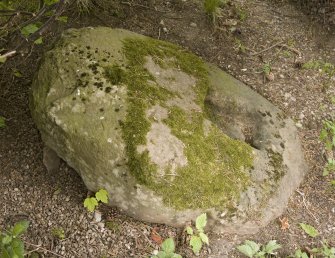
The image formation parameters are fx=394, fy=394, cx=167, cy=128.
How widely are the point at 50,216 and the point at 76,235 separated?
0.92 ft

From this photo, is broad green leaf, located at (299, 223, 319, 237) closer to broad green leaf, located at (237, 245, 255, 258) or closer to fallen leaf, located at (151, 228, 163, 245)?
broad green leaf, located at (237, 245, 255, 258)

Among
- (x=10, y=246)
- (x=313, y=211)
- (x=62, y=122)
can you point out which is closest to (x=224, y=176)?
(x=313, y=211)

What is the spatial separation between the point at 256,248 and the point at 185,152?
927 mm

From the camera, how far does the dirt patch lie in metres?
3.10

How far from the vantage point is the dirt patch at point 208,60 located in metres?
3.10

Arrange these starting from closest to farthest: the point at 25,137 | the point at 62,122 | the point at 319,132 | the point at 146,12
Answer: the point at 62,122 < the point at 25,137 < the point at 319,132 < the point at 146,12

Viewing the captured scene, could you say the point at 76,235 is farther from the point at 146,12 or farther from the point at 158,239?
the point at 146,12

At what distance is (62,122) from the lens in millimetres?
2885

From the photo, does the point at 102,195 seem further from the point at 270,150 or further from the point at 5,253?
the point at 270,150

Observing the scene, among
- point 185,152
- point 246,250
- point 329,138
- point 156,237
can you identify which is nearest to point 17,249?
point 156,237

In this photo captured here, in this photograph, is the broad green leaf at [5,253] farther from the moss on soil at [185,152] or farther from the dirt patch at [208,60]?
the moss on soil at [185,152]

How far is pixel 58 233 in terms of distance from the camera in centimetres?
306

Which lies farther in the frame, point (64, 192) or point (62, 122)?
point (64, 192)

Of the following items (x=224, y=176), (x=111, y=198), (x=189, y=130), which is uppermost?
(x=189, y=130)
